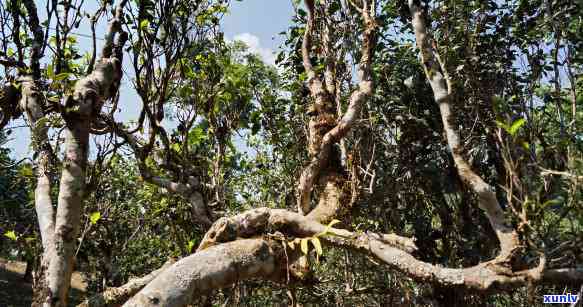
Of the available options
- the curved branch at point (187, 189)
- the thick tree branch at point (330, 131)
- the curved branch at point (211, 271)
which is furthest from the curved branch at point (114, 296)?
the curved branch at point (187, 189)

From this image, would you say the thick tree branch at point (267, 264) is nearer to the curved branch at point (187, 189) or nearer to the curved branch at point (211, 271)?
the curved branch at point (211, 271)

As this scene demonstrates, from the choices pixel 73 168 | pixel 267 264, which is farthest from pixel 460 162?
pixel 73 168

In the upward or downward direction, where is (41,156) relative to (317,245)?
upward

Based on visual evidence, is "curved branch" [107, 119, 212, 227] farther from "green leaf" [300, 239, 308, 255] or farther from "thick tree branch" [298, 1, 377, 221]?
"green leaf" [300, 239, 308, 255]

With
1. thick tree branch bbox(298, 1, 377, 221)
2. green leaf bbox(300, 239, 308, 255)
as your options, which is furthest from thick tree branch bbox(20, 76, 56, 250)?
thick tree branch bbox(298, 1, 377, 221)

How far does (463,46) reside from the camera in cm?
500

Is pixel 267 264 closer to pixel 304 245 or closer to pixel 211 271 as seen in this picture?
pixel 304 245

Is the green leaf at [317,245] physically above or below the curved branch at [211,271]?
above

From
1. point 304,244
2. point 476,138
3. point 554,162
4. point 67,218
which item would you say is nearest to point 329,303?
point 476,138

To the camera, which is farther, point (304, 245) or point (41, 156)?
point (41, 156)

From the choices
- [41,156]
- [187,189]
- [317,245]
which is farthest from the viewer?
[187,189]

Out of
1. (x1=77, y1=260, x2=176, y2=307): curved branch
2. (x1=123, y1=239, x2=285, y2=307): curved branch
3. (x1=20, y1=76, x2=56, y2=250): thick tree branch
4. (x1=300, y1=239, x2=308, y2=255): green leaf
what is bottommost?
(x1=77, y1=260, x2=176, y2=307): curved branch

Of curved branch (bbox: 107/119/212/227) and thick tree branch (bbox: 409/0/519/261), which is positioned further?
curved branch (bbox: 107/119/212/227)

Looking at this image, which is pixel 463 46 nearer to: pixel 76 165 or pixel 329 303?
pixel 329 303
